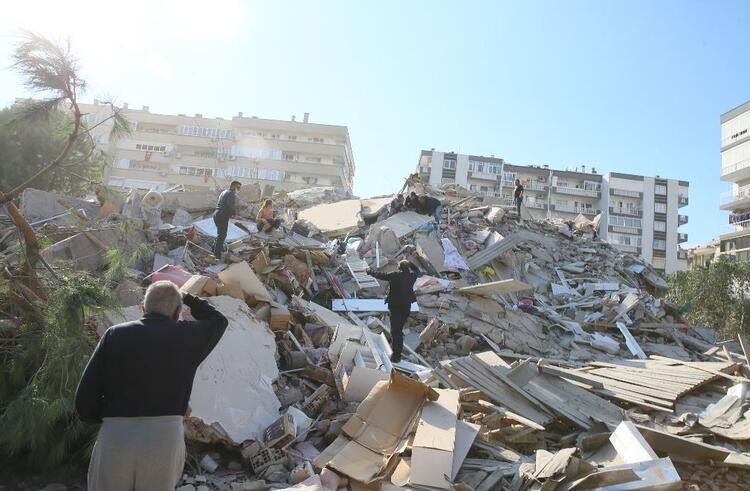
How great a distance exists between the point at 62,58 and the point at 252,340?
3143mm

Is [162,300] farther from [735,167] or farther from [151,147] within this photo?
[151,147]

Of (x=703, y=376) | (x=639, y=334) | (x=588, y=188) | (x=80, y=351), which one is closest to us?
(x=80, y=351)

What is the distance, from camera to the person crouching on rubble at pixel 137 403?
228 cm

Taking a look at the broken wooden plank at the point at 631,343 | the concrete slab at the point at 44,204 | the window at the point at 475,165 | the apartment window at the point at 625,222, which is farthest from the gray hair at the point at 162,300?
the apartment window at the point at 625,222

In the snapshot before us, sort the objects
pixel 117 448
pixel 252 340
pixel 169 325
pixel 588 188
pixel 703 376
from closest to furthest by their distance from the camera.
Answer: pixel 117 448 < pixel 169 325 < pixel 252 340 < pixel 703 376 < pixel 588 188

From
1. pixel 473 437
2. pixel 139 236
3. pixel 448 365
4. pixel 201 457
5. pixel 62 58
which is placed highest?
pixel 62 58

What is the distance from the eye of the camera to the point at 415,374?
6.41 meters

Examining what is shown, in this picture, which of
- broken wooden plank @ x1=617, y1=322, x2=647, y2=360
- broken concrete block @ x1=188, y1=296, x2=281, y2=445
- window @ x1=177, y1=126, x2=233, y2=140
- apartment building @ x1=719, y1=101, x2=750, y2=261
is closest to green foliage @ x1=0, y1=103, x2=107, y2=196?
broken concrete block @ x1=188, y1=296, x2=281, y2=445

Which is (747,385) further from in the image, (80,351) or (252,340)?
(80,351)

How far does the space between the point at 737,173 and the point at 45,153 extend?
136 feet

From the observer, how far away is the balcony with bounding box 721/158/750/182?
3647 centimetres

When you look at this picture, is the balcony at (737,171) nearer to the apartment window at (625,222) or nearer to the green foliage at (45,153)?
the apartment window at (625,222)

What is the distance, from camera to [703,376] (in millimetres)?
6246

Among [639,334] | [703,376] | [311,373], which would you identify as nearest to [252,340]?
[311,373]
